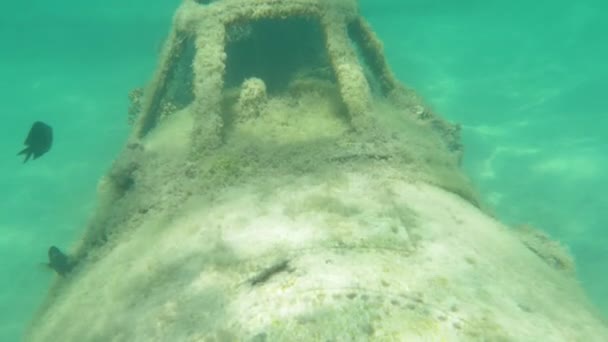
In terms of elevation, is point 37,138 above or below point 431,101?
below

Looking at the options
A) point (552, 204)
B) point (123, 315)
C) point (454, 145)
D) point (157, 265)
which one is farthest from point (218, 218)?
point (552, 204)

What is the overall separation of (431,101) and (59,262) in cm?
1426

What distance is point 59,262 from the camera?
3.99 metres

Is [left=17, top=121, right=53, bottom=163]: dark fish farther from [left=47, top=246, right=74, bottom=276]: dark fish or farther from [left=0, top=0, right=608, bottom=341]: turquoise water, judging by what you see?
[left=47, top=246, right=74, bottom=276]: dark fish

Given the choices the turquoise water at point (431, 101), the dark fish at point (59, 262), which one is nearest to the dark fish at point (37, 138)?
the turquoise water at point (431, 101)

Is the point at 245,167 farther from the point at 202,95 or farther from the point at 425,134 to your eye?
the point at 425,134

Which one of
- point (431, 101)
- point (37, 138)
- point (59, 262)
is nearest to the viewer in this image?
point (59, 262)

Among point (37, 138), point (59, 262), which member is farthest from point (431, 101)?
point (59, 262)

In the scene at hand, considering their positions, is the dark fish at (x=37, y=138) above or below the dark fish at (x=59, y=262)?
above

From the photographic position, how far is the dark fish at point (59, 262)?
393 cm

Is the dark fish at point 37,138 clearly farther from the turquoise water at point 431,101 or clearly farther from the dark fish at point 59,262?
the dark fish at point 59,262

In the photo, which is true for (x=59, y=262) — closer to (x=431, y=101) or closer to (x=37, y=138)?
(x=37, y=138)

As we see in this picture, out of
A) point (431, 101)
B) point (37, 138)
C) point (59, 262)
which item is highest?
point (431, 101)

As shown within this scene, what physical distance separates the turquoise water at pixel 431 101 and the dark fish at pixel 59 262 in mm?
1482
